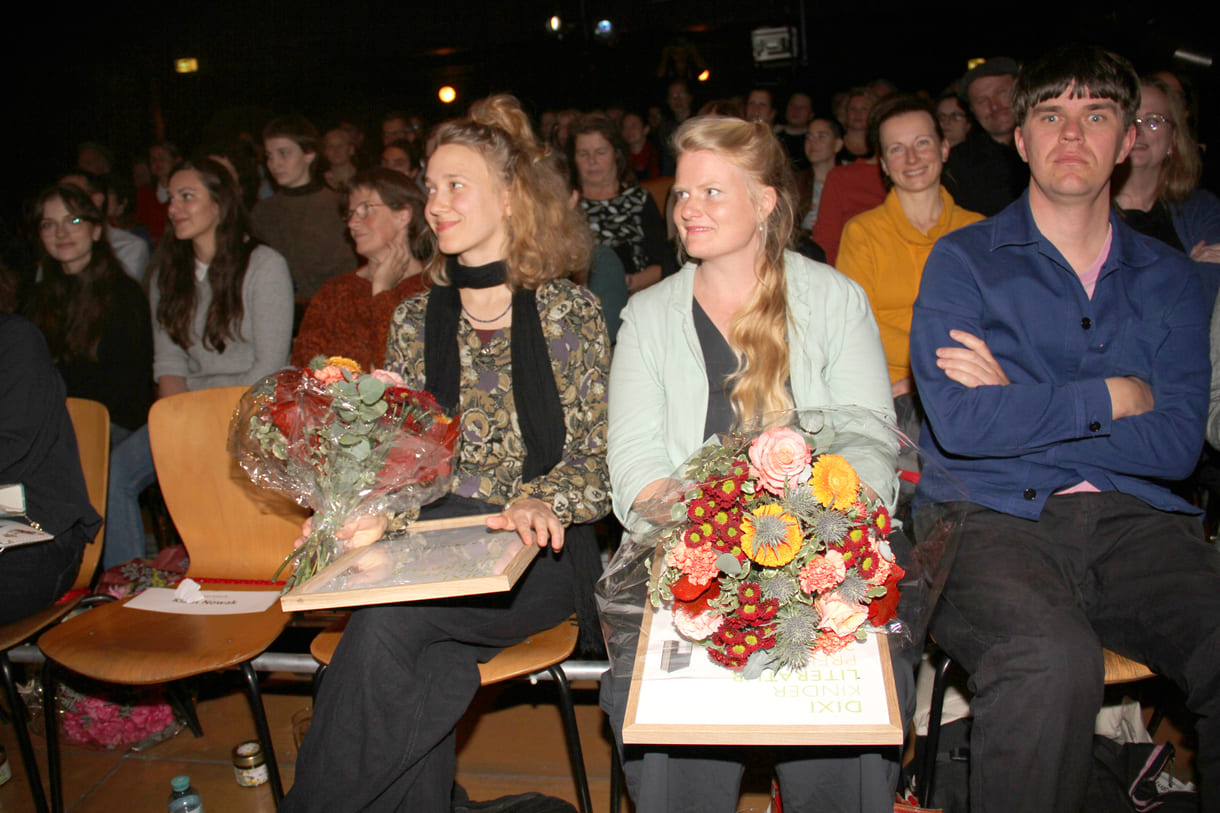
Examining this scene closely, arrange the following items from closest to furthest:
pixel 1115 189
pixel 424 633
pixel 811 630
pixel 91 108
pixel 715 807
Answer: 1. pixel 811 630
2. pixel 715 807
3. pixel 424 633
4. pixel 1115 189
5. pixel 91 108

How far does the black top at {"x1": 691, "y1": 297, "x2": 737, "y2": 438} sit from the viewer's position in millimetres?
2100

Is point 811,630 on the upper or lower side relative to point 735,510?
lower

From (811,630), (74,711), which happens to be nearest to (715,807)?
(811,630)

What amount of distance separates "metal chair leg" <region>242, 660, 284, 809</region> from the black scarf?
32.4 inches

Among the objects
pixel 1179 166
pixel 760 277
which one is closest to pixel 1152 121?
pixel 1179 166

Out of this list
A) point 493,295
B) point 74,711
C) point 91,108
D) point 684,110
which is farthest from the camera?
point 91,108

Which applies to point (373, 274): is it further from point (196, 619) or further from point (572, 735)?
point (572, 735)

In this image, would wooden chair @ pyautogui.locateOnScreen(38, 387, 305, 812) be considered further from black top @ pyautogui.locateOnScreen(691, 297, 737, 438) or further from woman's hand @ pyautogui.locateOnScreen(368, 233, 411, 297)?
black top @ pyautogui.locateOnScreen(691, 297, 737, 438)

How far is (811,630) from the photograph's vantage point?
4.49ft

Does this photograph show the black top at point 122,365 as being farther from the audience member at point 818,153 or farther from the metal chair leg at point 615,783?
the audience member at point 818,153

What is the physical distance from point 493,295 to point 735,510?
1.26 m

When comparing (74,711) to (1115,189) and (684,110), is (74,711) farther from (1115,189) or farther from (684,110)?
(684,110)

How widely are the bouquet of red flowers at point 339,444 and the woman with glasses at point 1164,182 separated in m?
2.37

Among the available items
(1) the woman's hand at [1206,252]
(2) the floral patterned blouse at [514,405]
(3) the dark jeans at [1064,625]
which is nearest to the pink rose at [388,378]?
(2) the floral patterned blouse at [514,405]
